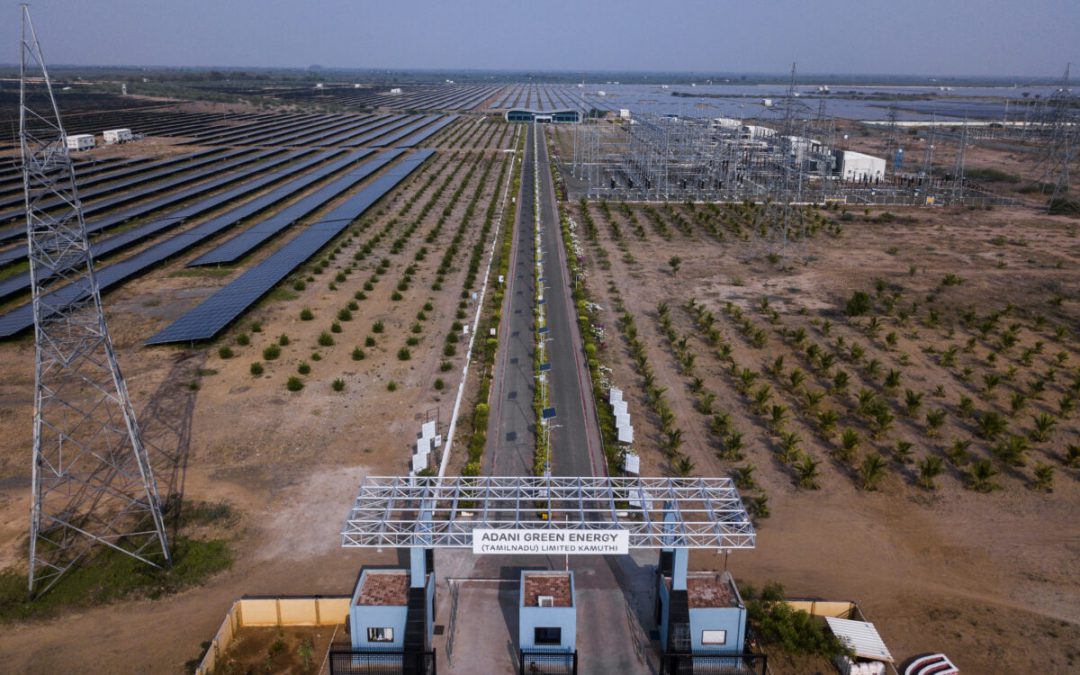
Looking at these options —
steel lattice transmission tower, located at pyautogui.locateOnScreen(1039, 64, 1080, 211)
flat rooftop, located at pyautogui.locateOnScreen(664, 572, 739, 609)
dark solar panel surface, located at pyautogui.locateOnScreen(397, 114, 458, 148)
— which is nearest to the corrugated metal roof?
flat rooftop, located at pyautogui.locateOnScreen(664, 572, 739, 609)

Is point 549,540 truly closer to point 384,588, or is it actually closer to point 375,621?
point 384,588

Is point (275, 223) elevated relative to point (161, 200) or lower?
lower

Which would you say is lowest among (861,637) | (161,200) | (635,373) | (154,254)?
(861,637)

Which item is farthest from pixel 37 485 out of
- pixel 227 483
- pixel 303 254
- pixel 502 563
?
pixel 303 254

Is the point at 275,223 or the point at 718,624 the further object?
the point at 275,223

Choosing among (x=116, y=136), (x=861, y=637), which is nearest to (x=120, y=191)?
(x=116, y=136)

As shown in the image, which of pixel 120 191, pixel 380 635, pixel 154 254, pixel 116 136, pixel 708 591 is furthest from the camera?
pixel 116 136
